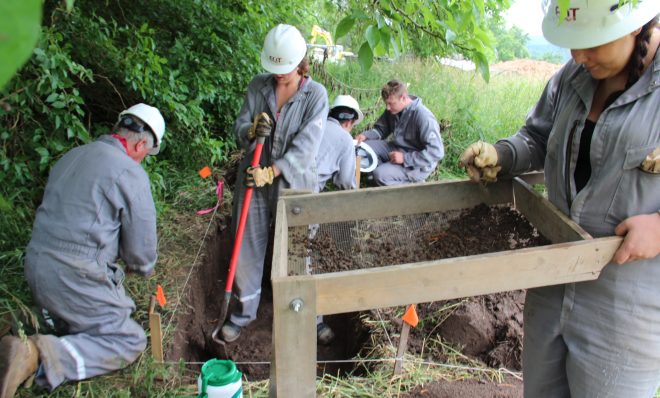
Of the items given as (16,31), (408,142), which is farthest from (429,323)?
(16,31)

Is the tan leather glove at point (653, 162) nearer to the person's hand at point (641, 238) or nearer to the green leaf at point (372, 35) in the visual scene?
the person's hand at point (641, 238)

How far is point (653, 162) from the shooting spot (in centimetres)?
140

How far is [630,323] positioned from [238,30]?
16.4ft

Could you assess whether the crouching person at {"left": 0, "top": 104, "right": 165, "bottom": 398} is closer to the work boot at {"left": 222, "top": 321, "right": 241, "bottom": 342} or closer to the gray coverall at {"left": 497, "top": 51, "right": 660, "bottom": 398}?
the work boot at {"left": 222, "top": 321, "right": 241, "bottom": 342}

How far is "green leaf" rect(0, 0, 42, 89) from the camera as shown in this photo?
31 centimetres

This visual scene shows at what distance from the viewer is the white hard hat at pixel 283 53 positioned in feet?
10.7

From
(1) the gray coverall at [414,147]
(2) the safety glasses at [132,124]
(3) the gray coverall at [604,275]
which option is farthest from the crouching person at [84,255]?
(1) the gray coverall at [414,147]

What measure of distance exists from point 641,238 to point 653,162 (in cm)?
22

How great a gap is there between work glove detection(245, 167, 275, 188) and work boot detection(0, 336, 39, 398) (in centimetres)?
156

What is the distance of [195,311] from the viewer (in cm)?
378

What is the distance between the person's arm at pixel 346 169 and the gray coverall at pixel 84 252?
1.68m

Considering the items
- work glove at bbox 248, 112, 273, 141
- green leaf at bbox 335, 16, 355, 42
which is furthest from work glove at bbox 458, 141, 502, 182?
work glove at bbox 248, 112, 273, 141

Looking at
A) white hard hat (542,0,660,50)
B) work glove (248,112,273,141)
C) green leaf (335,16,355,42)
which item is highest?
green leaf (335,16,355,42)

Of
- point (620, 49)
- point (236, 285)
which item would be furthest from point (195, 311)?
point (620, 49)
